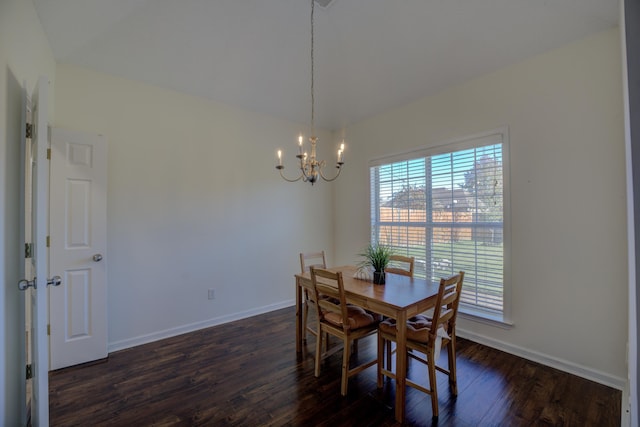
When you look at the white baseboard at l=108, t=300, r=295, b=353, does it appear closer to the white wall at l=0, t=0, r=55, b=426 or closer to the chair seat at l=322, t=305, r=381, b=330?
the white wall at l=0, t=0, r=55, b=426

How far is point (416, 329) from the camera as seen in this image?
6.89 ft

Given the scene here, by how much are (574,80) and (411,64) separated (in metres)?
1.48

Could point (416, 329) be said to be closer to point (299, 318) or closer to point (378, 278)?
point (378, 278)

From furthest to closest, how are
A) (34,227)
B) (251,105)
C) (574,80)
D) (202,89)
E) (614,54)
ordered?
(251,105) < (202,89) < (574,80) < (614,54) < (34,227)

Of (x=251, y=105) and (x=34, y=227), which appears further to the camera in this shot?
(x=251, y=105)

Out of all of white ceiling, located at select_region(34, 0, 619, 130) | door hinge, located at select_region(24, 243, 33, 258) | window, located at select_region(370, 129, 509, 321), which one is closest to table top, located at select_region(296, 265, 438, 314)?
window, located at select_region(370, 129, 509, 321)

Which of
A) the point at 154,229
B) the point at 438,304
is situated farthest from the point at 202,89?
the point at 438,304

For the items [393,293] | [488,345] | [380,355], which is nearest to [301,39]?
[393,293]

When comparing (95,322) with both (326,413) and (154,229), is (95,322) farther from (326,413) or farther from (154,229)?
(326,413)

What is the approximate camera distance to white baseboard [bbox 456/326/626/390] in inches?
88.3

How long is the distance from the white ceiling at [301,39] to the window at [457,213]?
2.77ft

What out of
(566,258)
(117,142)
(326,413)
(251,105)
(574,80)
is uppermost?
(251,105)

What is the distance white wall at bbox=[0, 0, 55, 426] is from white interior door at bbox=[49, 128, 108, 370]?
0.85 meters

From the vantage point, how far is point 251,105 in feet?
12.4
